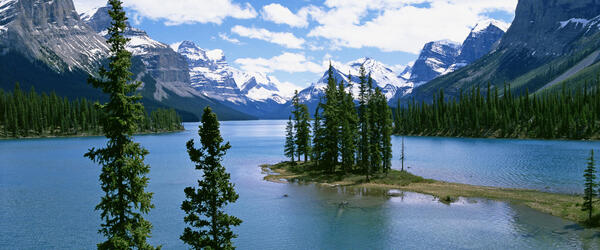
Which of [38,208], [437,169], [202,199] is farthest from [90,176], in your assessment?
[437,169]

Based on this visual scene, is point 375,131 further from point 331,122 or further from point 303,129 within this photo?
point 303,129

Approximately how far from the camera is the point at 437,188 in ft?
221

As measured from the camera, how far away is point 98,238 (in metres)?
42.8

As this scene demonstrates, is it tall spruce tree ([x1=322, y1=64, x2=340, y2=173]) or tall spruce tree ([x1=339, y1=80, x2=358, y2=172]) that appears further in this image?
tall spruce tree ([x1=322, y1=64, x2=340, y2=173])

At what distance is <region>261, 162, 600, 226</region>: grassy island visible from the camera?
5111cm

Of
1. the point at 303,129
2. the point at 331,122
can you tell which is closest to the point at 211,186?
the point at 331,122

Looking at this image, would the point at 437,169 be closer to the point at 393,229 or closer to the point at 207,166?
the point at 393,229

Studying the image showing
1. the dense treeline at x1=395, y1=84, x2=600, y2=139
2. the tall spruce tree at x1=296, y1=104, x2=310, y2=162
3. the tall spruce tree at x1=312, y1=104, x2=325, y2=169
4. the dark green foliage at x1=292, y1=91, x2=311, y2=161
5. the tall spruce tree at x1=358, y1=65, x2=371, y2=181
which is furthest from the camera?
the dense treeline at x1=395, y1=84, x2=600, y2=139

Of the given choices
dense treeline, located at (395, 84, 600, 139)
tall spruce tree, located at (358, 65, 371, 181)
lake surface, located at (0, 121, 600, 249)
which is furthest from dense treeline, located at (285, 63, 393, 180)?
dense treeline, located at (395, 84, 600, 139)

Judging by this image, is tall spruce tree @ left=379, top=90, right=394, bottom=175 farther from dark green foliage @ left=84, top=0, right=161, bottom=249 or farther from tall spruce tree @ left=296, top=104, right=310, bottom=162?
dark green foliage @ left=84, top=0, right=161, bottom=249

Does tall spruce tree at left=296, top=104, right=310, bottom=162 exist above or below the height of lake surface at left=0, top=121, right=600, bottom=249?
above

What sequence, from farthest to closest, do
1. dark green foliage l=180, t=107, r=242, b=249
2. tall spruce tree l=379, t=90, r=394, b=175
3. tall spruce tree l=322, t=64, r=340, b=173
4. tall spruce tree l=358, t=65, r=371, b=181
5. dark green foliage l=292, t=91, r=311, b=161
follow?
dark green foliage l=292, t=91, r=311, b=161 < tall spruce tree l=322, t=64, r=340, b=173 < tall spruce tree l=379, t=90, r=394, b=175 < tall spruce tree l=358, t=65, r=371, b=181 < dark green foliage l=180, t=107, r=242, b=249

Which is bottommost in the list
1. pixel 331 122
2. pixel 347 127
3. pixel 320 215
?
pixel 320 215

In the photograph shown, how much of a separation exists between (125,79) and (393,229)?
3449 cm
